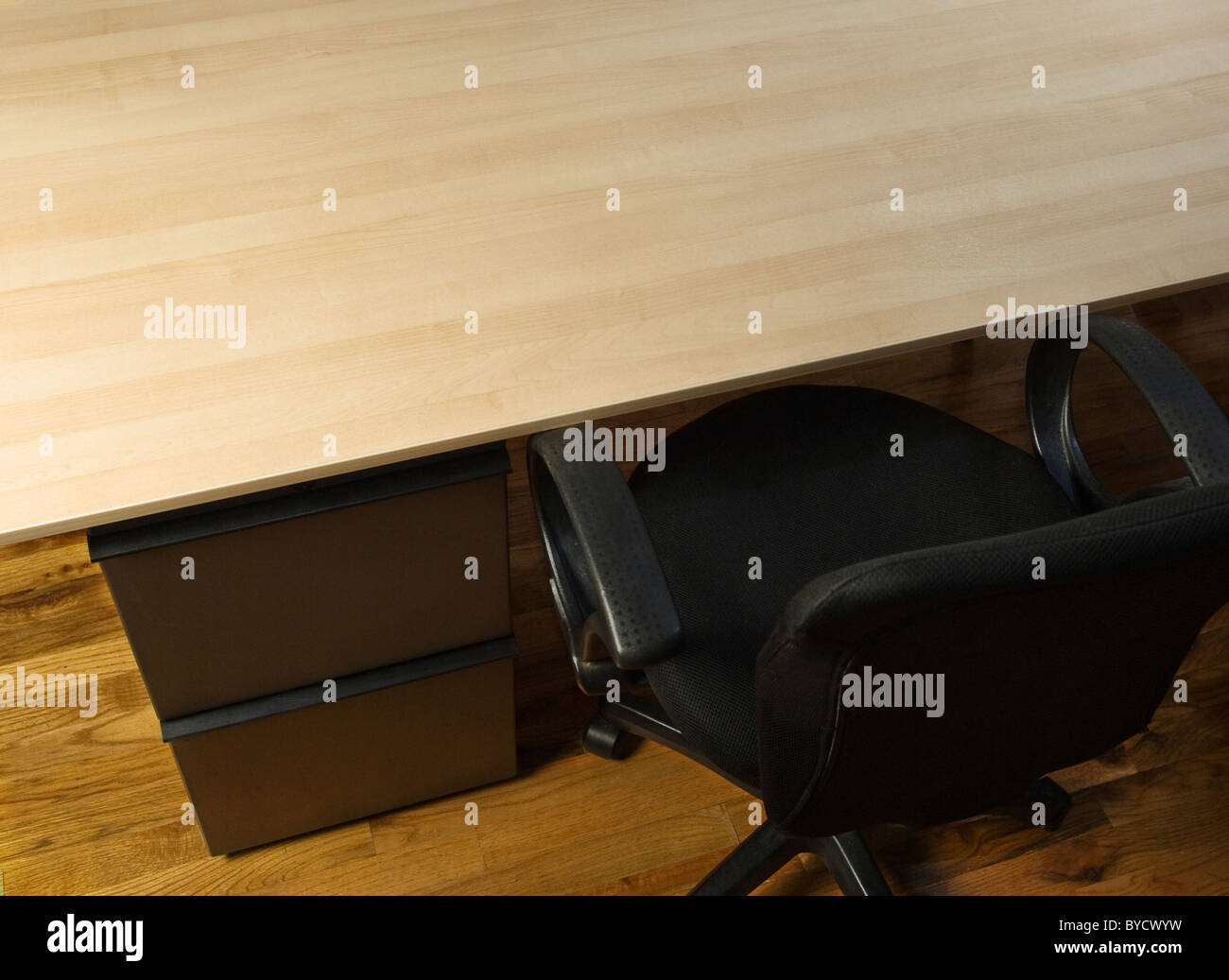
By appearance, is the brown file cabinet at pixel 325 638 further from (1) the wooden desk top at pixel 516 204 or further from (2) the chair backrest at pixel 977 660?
(2) the chair backrest at pixel 977 660

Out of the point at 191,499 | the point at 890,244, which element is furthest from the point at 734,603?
the point at 191,499

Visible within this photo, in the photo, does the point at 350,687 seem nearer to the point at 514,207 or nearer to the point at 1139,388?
the point at 514,207

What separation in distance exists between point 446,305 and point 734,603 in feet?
1.52

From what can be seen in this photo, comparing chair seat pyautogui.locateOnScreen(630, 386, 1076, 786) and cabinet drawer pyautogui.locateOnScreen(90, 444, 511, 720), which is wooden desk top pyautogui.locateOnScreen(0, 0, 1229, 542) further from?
chair seat pyautogui.locateOnScreen(630, 386, 1076, 786)

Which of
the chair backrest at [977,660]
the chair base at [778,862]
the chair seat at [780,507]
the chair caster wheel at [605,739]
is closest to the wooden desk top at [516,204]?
the chair seat at [780,507]

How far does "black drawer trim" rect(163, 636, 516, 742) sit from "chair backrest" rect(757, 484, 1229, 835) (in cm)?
48

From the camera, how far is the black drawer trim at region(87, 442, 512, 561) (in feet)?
4.15

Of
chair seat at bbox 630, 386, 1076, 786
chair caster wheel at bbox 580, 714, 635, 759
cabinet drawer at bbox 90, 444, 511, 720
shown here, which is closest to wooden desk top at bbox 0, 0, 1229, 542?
cabinet drawer at bbox 90, 444, 511, 720

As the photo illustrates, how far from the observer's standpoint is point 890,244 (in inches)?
57.0

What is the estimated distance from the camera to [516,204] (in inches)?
57.8

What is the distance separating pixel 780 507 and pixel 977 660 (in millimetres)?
498

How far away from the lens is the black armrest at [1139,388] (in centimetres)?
126

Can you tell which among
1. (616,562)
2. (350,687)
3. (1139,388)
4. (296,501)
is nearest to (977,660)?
(616,562)

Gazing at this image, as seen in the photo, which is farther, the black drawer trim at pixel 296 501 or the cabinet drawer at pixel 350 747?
the cabinet drawer at pixel 350 747
